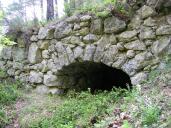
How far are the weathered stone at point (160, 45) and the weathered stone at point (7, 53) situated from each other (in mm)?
4891

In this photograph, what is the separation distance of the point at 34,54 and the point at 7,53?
1.26m

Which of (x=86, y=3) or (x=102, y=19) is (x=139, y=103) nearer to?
(x=102, y=19)

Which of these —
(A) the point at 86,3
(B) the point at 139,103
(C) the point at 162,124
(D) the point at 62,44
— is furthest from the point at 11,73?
(C) the point at 162,124

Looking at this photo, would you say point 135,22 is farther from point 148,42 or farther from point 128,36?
point 148,42

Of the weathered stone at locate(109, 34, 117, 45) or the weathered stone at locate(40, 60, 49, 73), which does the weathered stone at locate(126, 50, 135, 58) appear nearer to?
the weathered stone at locate(109, 34, 117, 45)

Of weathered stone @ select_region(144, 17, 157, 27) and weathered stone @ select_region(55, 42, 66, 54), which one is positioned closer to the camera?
weathered stone @ select_region(144, 17, 157, 27)

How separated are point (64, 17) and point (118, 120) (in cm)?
429

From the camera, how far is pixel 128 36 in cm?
652

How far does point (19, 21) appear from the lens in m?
9.73

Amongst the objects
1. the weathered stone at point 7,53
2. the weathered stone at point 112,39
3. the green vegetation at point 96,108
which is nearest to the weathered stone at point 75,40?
the weathered stone at point 112,39

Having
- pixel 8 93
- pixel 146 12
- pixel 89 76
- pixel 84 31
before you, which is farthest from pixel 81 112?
pixel 89 76

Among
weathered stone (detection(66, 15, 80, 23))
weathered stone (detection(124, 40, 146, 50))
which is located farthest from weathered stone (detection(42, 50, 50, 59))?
weathered stone (detection(124, 40, 146, 50))

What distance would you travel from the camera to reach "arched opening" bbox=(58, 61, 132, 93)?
834 cm

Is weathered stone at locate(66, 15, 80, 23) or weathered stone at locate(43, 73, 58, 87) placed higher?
weathered stone at locate(66, 15, 80, 23)
